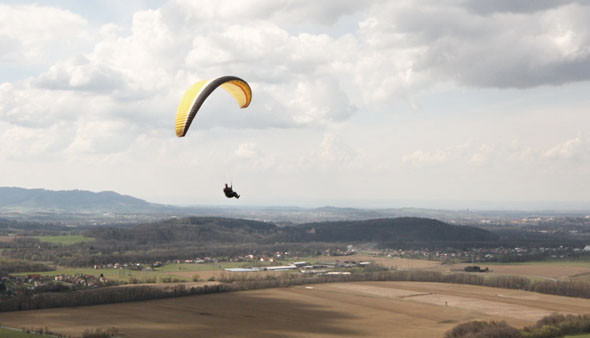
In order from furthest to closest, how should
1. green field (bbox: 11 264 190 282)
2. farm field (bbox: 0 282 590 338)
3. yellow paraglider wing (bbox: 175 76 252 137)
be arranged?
green field (bbox: 11 264 190 282), farm field (bbox: 0 282 590 338), yellow paraglider wing (bbox: 175 76 252 137)

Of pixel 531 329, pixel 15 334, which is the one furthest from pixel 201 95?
pixel 531 329

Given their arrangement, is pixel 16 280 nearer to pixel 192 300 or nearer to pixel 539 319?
pixel 192 300

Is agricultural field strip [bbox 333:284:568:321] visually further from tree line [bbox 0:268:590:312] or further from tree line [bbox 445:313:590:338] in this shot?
tree line [bbox 0:268:590:312]

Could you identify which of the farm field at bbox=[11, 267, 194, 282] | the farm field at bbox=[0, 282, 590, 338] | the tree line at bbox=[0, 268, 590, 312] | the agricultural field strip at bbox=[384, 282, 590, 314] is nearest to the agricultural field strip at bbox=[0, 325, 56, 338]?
the farm field at bbox=[0, 282, 590, 338]

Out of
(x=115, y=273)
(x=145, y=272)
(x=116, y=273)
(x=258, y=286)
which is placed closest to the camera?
(x=258, y=286)

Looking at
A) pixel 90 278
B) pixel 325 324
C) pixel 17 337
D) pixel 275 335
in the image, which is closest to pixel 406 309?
pixel 325 324

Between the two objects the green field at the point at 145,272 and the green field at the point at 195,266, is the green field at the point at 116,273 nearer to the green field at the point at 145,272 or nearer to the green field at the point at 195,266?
the green field at the point at 145,272

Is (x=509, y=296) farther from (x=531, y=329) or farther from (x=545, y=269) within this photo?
(x=545, y=269)
